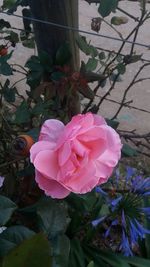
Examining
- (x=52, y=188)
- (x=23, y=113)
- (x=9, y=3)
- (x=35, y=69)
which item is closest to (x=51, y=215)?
(x=52, y=188)

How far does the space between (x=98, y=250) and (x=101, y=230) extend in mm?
215

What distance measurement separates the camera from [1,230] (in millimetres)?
1139

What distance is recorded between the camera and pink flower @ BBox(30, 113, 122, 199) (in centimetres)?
91

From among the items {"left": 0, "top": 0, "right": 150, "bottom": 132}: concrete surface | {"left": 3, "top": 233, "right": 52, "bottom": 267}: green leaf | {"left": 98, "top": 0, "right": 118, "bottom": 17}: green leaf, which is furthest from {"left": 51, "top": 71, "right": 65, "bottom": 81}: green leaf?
{"left": 0, "top": 0, "right": 150, "bottom": 132}: concrete surface

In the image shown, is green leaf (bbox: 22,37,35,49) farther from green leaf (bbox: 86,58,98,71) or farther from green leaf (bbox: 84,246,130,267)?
green leaf (bbox: 84,246,130,267)

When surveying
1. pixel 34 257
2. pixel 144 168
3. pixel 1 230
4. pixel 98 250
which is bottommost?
pixel 144 168

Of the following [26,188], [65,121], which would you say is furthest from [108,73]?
[26,188]

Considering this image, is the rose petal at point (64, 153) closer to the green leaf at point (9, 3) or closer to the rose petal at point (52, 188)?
the rose petal at point (52, 188)

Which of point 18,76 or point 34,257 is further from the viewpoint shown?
point 18,76

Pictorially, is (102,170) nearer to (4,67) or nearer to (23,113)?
(23,113)

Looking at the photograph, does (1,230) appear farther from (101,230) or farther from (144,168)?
(144,168)

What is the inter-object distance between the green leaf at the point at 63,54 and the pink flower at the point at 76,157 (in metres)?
0.46

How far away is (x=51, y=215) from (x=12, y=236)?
10 centimetres

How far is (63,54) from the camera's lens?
138 centimetres
